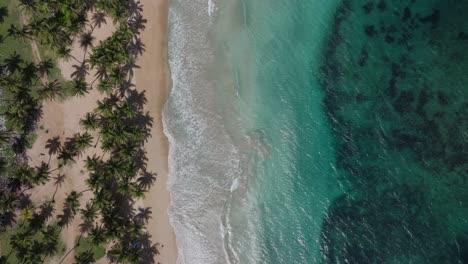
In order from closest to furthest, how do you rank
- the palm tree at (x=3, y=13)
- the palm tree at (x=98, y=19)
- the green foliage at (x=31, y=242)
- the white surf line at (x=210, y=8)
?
the green foliage at (x=31, y=242) < the palm tree at (x=3, y=13) < the palm tree at (x=98, y=19) < the white surf line at (x=210, y=8)

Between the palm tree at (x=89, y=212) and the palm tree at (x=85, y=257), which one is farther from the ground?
the palm tree at (x=89, y=212)

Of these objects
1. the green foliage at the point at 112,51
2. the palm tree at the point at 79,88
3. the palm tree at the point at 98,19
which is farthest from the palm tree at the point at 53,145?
the palm tree at the point at 98,19

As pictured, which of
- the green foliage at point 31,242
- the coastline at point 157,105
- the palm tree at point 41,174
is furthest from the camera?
the coastline at point 157,105

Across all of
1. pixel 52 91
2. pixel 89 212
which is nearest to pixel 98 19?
pixel 52 91

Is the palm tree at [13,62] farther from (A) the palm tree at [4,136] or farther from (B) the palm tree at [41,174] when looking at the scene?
(B) the palm tree at [41,174]

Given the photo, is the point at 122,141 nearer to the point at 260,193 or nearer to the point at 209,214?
the point at 209,214

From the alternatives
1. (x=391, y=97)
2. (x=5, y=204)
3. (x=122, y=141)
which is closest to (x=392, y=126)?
(x=391, y=97)

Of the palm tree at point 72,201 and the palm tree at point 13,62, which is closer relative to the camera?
the palm tree at point 72,201
